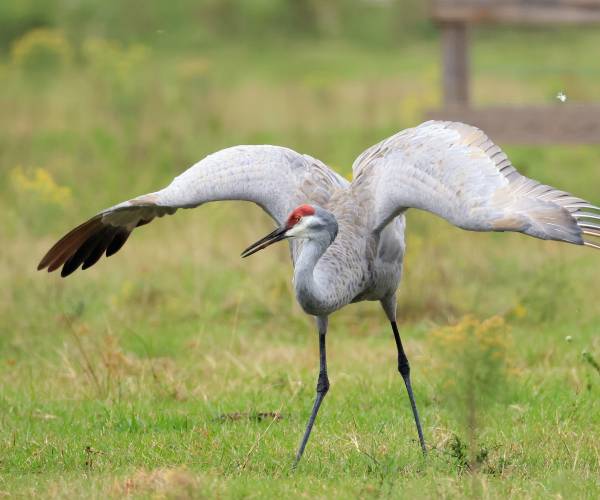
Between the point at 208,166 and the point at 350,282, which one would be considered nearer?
the point at 350,282

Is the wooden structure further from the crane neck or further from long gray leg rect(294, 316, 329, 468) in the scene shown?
the crane neck

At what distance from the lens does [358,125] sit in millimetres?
14328

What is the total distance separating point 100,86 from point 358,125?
3.20 meters

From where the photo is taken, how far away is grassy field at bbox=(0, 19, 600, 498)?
4.89m

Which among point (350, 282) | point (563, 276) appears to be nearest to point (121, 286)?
point (563, 276)

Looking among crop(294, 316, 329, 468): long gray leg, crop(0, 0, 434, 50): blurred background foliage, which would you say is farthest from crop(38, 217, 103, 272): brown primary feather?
crop(0, 0, 434, 50): blurred background foliage

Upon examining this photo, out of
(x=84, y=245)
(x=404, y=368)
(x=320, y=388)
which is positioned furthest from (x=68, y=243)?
(x=404, y=368)

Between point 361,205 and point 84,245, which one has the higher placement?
point 361,205

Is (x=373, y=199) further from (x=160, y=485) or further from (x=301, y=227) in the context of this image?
(x=160, y=485)

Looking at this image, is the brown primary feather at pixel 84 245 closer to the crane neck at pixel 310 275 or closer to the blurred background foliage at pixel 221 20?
the crane neck at pixel 310 275

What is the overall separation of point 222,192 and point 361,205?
2.17 ft

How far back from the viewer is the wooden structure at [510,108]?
8.38m

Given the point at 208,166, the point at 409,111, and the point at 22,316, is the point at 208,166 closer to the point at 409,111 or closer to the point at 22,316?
the point at 22,316

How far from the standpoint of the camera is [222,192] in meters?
5.72
